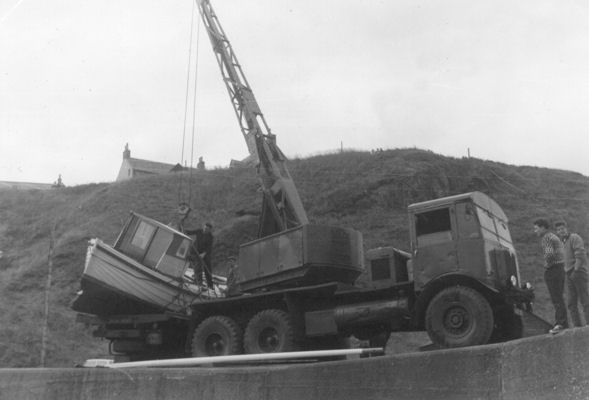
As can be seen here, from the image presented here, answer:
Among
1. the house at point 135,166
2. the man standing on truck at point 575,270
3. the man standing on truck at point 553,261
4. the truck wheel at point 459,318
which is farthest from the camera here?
the house at point 135,166

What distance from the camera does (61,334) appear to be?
22.9 meters

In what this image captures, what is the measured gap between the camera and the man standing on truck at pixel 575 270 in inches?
321

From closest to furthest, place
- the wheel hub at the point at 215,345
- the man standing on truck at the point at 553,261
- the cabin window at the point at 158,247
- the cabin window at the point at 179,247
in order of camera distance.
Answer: the man standing on truck at the point at 553,261
the wheel hub at the point at 215,345
the cabin window at the point at 158,247
the cabin window at the point at 179,247

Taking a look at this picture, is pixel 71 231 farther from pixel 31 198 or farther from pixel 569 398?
pixel 569 398

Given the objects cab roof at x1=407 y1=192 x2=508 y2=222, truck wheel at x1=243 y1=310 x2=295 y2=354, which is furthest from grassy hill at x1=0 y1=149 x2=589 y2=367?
cab roof at x1=407 y1=192 x2=508 y2=222

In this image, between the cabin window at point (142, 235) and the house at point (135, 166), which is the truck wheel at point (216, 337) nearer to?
the cabin window at point (142, 235)

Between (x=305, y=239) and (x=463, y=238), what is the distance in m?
2.82

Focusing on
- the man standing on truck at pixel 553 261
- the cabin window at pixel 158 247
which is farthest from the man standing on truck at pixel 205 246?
the man standing on truck at pixel 553 261

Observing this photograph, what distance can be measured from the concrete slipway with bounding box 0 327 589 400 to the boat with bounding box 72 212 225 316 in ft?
14.1

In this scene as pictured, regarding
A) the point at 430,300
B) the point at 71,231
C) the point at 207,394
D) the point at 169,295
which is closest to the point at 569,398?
the point at 207,394

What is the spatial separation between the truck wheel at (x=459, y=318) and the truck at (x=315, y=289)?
0.6 inches

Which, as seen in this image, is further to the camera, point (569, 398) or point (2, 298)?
point (2, 298)

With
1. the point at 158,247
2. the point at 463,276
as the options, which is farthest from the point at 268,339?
the point at 463,276

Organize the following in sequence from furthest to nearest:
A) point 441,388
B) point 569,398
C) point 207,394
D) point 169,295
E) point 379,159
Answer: point 379,159 → point 169,295 → point 207,394 → point 441,388 → point 569,398
